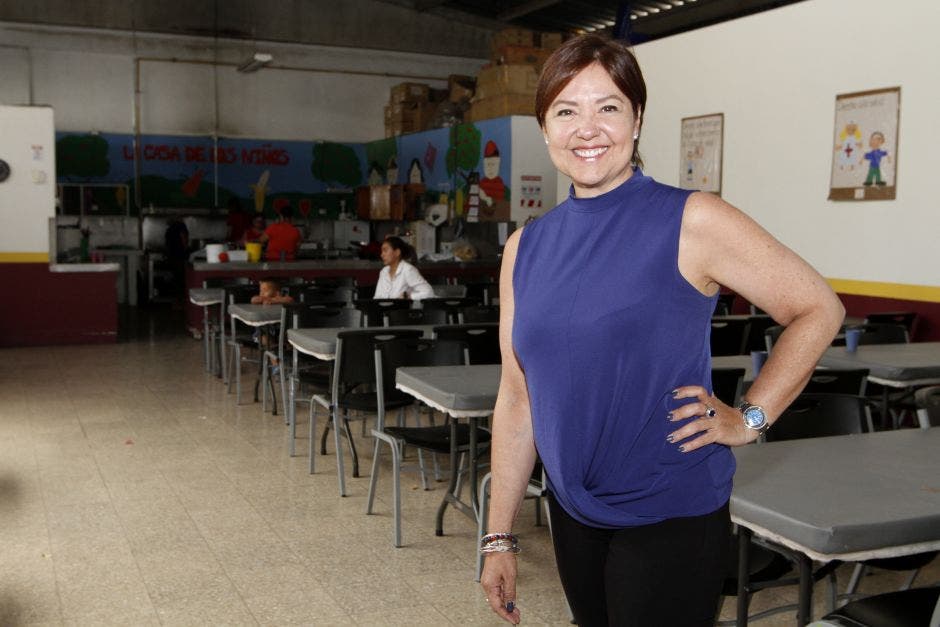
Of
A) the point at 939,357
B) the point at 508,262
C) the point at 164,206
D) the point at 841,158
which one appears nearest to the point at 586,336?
the point at 508,262

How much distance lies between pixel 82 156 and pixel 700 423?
51.1 ft

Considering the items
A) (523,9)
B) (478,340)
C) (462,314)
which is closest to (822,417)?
(478,340)

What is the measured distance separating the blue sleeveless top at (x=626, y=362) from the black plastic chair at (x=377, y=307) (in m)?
4.95

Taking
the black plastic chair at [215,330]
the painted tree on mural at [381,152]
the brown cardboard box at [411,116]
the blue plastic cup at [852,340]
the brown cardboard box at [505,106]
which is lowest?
the black plastic chair at [215,330]

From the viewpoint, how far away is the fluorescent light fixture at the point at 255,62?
44.6ft

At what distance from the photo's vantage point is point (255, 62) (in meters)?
14.2

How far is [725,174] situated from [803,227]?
1038mm

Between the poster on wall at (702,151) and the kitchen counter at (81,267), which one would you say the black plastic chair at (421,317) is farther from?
the kitchen counter at (81,267)

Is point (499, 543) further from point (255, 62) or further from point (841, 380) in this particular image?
point (255, 62)

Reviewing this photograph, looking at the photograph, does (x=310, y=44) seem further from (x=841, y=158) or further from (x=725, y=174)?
(x=841, y=158)

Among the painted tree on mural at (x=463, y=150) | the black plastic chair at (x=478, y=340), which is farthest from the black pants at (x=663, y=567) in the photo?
the painted tree on mural at (x=463, y=150)

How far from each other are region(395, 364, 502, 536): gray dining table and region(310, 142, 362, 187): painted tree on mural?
13231mm

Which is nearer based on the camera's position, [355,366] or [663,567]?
[663,567]

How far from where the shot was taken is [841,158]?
7.16 metres
